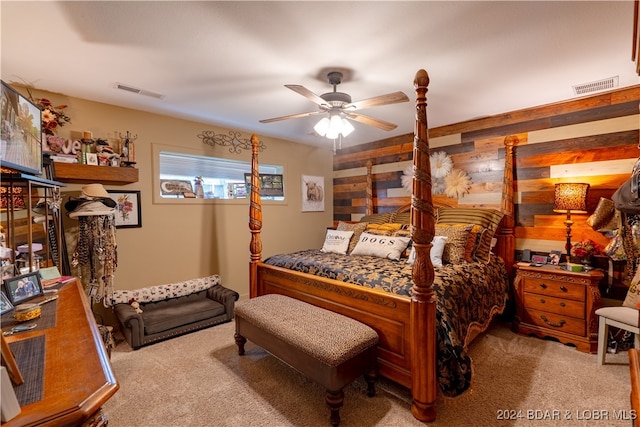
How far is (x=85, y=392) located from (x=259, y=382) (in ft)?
5.54

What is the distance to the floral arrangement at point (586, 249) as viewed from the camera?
2.77 meters

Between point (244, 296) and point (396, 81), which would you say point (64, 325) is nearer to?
point (396, 81)

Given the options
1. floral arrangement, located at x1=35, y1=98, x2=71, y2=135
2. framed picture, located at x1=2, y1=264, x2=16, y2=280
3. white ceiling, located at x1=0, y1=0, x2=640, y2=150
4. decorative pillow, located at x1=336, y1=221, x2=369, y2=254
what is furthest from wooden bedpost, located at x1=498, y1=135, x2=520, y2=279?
floral arrangement, located at x1=35, y1=98, x2=71, y2=135

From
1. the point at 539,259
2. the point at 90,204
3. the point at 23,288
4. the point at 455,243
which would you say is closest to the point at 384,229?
the point at 455,243

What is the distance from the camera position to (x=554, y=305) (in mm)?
2773

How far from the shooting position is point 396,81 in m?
2.52

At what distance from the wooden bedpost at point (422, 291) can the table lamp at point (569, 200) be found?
1.96m

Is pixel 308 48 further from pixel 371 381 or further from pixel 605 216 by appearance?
pixel 605 216

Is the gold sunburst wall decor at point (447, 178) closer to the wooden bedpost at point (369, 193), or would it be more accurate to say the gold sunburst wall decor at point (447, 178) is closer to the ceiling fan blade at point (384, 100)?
the wooden bedpost at point (369, 193)

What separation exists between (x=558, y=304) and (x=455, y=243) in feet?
3.52

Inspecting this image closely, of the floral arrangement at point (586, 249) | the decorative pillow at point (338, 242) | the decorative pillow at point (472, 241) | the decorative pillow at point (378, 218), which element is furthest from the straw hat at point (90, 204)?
the floral arrangement at point (586, 249)

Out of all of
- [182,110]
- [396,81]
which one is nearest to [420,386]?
[396,81]

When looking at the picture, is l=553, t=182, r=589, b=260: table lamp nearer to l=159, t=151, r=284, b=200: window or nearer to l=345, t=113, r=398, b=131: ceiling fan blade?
l=345, t=113, r=398, b=131: ceiling fan blade

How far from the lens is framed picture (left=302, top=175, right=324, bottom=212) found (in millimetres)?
4852
